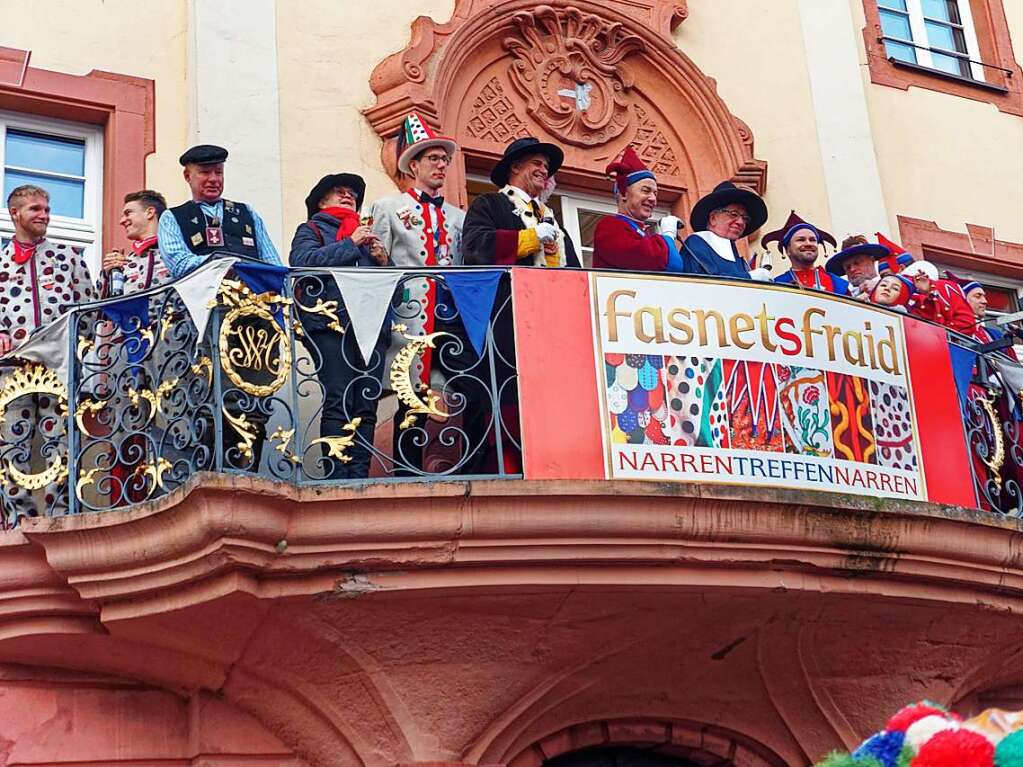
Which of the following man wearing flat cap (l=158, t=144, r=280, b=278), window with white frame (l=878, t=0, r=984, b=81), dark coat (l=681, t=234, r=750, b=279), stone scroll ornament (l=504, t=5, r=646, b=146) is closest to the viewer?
man wearing flat cap (l=158, t=144, r=280, b=278)

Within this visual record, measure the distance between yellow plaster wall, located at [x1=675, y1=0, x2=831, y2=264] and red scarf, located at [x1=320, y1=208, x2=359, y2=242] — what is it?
3.24 m

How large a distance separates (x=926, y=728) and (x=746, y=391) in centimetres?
376

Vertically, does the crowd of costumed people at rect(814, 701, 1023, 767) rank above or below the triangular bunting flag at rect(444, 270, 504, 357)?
below

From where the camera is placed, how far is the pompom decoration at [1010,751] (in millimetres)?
4039

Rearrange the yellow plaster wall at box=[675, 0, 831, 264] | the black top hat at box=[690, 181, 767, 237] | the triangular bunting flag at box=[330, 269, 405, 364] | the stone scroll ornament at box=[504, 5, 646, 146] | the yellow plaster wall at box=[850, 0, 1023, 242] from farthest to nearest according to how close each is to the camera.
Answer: the yellow plaster wall at box=[850, 0, 1023, 242] → the yellow plaster wall at box=[675, 0, 831, 264] → the stone scroll ornament at box=[504, 5, 646, 146] → the black top hat at box=[690, 181, 767, 237] → the triangular bunting flag at box=[330, 269, 405, 364]

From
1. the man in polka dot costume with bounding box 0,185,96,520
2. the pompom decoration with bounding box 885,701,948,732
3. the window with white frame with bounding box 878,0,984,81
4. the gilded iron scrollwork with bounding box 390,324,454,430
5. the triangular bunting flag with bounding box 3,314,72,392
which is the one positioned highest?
the window with white frame with bounding box 878,0,984,81

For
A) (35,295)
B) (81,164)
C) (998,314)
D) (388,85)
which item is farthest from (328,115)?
(998,314)

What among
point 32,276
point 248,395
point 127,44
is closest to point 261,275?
point 248,395

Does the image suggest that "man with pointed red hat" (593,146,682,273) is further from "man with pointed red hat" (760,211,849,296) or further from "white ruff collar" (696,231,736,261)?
"man with pointed red hat" (760,211,849,296)

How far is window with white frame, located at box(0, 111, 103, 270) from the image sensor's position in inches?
372

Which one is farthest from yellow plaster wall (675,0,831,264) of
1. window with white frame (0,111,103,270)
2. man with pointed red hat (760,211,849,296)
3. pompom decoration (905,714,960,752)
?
pompom decoration (905,714,960,752)

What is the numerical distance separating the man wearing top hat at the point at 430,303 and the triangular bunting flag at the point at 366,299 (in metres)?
0.10

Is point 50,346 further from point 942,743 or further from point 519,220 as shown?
point 942,743

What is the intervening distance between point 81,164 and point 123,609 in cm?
297
